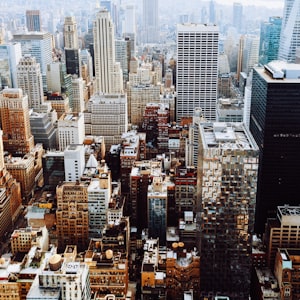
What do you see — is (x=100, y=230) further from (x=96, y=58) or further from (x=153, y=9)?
(x=153, y=9)

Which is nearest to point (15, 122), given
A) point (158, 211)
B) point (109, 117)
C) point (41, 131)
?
point (41, 131)

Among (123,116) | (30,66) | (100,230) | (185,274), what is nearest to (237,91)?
(123,116)

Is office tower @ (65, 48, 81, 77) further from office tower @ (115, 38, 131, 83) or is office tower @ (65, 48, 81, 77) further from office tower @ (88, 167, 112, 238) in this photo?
office tower @ (88, 167, 112, 238)

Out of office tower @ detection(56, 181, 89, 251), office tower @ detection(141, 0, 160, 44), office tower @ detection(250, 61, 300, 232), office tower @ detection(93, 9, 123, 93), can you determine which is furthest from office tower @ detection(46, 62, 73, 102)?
office tower @ detection(141, 0, 160, 44)

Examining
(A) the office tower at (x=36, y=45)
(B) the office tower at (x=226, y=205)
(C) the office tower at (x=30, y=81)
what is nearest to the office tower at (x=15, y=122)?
(C) the office tower at (x=30, y=81)

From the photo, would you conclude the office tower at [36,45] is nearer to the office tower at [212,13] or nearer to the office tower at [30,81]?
the office tower at [30,81]

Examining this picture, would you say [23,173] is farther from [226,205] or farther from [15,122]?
[226,205]
